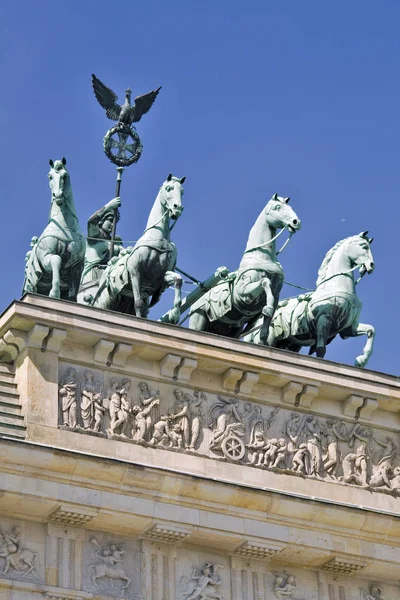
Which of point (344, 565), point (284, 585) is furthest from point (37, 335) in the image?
point (344, 565)

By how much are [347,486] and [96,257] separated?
638cm

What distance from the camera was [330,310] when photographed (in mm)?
32625

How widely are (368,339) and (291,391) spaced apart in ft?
7.52

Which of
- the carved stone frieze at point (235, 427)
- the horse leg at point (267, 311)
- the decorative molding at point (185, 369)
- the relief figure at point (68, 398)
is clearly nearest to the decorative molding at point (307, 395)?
the carved stone frieze at point (235, 427)

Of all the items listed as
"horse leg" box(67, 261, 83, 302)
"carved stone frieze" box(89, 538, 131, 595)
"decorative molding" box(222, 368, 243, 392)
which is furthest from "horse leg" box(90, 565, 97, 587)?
"horse leg" box(67, 261, 83, 302)

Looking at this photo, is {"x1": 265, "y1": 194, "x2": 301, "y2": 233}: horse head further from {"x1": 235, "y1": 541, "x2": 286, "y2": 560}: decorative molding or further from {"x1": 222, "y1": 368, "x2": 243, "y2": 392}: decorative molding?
{"x1": 235, "y1": 541, "x2": 286, "y2": 560}: decorative molding

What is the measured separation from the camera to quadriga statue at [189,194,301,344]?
105 ft

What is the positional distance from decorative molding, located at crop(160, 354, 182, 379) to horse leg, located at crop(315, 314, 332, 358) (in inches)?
114

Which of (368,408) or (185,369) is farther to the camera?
(368,408)

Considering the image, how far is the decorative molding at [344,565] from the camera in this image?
30.6 meters

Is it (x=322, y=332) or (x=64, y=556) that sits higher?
(x=322, y=332)

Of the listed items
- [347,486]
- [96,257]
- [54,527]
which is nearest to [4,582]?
A: [54,527]

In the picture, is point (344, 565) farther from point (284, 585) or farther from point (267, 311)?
point (267, 311)

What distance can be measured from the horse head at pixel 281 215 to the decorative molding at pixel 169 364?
319 centimetres
